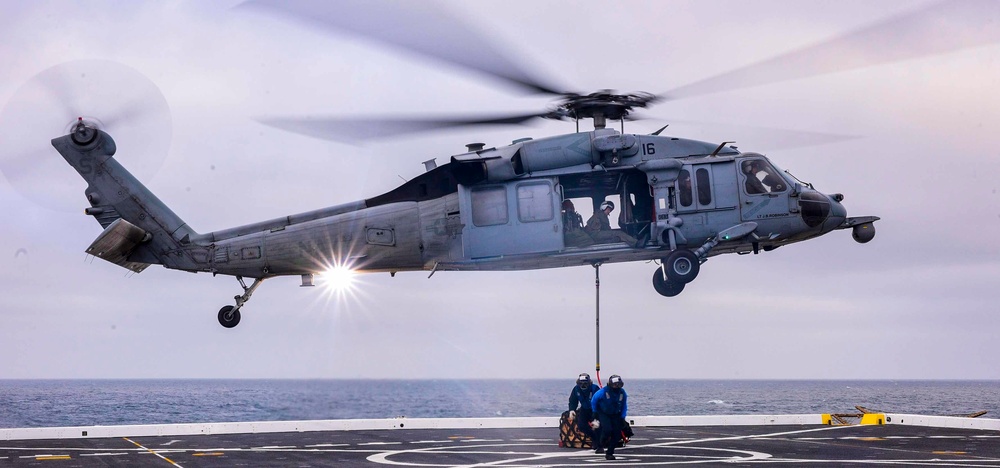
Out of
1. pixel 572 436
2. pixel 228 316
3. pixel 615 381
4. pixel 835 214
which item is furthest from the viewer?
pixel 228 316

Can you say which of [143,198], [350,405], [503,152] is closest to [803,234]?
[503,152]

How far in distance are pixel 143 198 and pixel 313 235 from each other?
4.85 m

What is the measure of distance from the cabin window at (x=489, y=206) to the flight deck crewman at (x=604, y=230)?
6.17 ft

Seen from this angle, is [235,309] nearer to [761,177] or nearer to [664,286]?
[664,286]

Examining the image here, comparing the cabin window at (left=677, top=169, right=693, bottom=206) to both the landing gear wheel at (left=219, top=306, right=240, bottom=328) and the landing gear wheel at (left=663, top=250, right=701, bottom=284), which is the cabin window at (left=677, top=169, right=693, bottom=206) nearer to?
the landing gear wheel at (left=663, top=250, right=701, bottom=284)

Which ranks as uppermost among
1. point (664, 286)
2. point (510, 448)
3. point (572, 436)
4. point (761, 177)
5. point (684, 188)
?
point (761, 177)

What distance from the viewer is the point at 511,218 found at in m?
21.6

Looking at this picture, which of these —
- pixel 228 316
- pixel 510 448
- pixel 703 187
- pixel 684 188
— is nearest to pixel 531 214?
pixel 684 188

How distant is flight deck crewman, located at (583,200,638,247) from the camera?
71.4 ft

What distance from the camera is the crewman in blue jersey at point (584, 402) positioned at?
20.8 metres

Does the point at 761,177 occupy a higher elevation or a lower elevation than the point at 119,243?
higher

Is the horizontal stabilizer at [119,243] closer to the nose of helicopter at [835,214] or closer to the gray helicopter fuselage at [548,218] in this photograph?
the gray helicopter fuselage at [548,218]

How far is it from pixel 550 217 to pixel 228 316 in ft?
25.0

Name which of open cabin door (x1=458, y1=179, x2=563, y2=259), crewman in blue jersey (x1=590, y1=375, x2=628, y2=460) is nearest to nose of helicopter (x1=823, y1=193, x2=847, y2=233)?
open cabin door (x1=458, y1=179, x2=563, y2=259)
